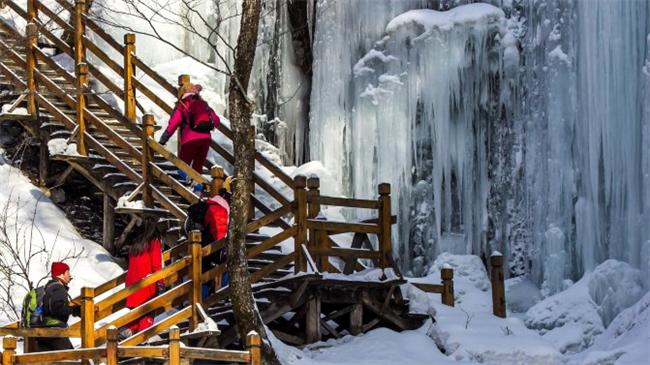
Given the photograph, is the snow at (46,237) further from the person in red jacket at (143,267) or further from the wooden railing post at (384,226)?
the wooden railing post at (384,226)

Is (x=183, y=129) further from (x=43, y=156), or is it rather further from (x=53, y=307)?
(x=53, y=307)

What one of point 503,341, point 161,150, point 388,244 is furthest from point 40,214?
point 503,341

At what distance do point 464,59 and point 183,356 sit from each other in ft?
41.2

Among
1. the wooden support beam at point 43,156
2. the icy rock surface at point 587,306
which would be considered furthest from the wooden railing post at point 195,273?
the icy rock surface at point 587,306

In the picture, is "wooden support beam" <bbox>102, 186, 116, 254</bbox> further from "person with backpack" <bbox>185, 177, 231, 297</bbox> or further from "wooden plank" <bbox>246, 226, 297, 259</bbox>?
"wooden plank" <bbox>246, 226, 297, 259</bbox>

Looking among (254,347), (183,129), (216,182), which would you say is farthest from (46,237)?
(254,347)

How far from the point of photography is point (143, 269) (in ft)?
55.9

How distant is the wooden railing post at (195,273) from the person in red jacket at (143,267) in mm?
480

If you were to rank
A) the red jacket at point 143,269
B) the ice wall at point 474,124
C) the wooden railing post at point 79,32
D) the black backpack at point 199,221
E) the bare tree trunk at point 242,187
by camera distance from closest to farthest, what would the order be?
1. the bare tree trunk at point 242,187
2. the red jacket at point 143,269
3. the black backpack at point 199,221
4. the wooden railing post at point 79,32
5. the ice wall at point 474,124

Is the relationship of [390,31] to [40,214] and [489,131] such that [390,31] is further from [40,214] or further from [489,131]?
[40,214]

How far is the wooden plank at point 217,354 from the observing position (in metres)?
14.9

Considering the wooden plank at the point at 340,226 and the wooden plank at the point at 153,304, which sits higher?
the wooden plank at the point at 340,226

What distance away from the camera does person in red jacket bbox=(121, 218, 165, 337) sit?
16891 mm

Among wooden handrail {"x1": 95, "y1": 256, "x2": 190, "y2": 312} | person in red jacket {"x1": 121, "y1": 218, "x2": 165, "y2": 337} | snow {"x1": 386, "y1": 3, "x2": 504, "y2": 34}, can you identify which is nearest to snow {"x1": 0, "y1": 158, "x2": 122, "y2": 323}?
person in red jacket {"x1": 121, "y1": 218, "x2": 165, "y2": 337}
